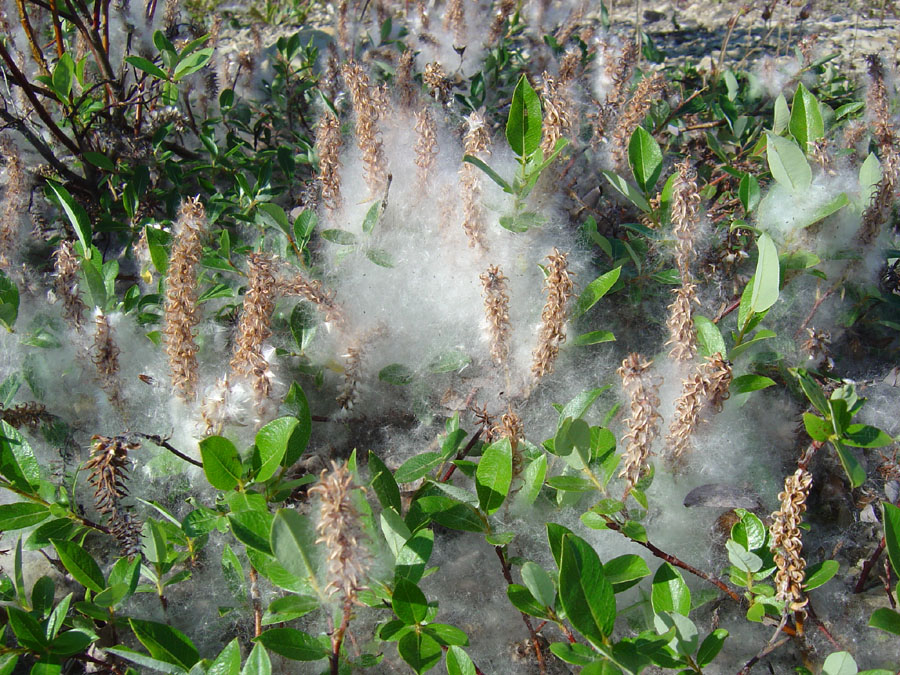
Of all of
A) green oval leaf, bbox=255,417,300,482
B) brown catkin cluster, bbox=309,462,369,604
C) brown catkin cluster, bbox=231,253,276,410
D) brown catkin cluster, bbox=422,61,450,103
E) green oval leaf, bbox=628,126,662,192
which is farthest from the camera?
brown catkin cluster, bbox=422,61,450,103

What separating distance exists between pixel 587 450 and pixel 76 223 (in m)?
1.44

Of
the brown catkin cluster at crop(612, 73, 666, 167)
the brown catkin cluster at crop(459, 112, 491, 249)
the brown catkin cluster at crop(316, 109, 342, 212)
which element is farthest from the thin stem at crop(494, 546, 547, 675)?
the brown catkin cluster at crop(612, 73, 666, 167)

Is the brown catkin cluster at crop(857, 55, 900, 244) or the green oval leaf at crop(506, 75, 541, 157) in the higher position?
the green oval leaf at crop(506, 75, 541, 157)

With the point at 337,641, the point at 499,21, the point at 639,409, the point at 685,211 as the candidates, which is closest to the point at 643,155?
the point at 685,211

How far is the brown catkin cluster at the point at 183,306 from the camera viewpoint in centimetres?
147

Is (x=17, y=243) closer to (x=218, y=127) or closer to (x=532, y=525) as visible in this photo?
(x=218, y=127)

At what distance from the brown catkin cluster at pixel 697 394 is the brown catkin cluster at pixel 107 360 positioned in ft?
4.27

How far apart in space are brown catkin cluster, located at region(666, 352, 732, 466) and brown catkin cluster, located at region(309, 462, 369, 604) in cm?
71

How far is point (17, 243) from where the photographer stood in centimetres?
217

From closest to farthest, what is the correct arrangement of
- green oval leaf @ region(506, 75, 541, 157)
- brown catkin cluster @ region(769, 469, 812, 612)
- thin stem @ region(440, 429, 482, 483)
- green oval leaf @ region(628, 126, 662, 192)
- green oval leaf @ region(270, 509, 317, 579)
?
green oval leaf @ region(270, 509, 317, 579)
brown catkin cluster @ region(769, 469, 812, 612)
thin stem @ region(440, 429, 482, 483)
green oval leaf @ region(506, 75, 541, 157)
green oval leaf @ region(628, 126, 662, 192)

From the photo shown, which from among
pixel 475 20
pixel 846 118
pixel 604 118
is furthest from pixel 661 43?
pixel 604 118

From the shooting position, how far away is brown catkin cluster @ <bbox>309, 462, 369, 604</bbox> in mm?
903

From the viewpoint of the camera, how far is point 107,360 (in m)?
1.65

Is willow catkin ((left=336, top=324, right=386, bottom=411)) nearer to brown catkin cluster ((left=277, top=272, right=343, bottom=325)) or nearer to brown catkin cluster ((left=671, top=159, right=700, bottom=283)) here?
brown catkin cluster ((left=277, top=272, right=343, bottom=325))
